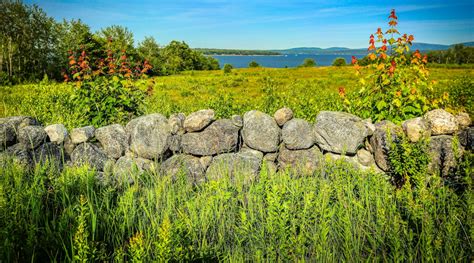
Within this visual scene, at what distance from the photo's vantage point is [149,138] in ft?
18.0

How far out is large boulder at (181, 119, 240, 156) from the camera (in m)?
5.54

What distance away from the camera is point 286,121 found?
5602mm

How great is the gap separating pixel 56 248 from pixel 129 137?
9.29 feet

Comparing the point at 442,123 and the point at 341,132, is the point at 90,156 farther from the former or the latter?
the point at 442,123

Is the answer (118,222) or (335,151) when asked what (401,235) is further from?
(118,222)

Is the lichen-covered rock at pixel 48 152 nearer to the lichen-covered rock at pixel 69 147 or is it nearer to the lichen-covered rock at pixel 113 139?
the lichen-covered rock at pixel 69 147

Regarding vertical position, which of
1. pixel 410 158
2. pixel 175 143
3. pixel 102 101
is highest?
pixel 102 101

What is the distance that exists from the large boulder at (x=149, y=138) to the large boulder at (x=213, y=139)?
413 millimetres

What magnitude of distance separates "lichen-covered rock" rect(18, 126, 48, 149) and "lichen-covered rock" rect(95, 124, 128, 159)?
0.77 m

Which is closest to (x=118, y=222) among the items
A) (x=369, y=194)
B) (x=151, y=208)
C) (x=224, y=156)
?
(x=151, y=208)

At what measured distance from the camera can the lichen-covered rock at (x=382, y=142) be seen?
504 cm

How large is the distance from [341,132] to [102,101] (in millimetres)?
4032

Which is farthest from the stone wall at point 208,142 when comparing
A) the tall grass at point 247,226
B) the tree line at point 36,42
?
the tree line at point 36,42

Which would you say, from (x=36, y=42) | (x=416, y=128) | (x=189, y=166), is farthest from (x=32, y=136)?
(x=36, y=42)
